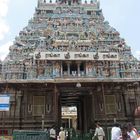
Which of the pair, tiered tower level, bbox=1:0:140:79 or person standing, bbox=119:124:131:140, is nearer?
person standing, bbox=119:124:131:140

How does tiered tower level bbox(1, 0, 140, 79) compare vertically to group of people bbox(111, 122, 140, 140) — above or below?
above

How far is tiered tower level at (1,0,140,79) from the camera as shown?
23.2m

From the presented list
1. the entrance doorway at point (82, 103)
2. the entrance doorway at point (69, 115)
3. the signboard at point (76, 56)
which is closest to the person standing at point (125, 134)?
the entrance doorway at point (82, 103)

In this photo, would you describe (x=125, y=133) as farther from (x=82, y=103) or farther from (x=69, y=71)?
(x=82, y=103)

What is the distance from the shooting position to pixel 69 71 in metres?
23.4

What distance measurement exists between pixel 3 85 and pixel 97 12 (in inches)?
663

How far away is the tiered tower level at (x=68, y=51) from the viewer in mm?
23188

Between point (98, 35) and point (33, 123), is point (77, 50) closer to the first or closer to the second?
point (98, 35)

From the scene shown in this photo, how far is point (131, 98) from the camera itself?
21.2 m

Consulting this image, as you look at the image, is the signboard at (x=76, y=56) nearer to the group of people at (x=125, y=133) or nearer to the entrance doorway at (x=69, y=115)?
the entrance doorway at (x=69, y=115)

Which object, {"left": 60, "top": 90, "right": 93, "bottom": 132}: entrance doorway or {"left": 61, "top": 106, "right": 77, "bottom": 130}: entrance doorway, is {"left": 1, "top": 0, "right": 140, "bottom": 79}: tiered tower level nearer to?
{"left": 60, "top": 90, "right": 93, "bottom": 132}: entrance doorway

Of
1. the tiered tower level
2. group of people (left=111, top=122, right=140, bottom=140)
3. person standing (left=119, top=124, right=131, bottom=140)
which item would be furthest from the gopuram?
person standing (left=119, top=124, right=131, bottom=140)

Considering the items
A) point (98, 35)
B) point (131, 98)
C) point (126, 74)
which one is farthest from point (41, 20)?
point (131, 98)

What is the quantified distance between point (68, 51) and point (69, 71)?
1913mm
